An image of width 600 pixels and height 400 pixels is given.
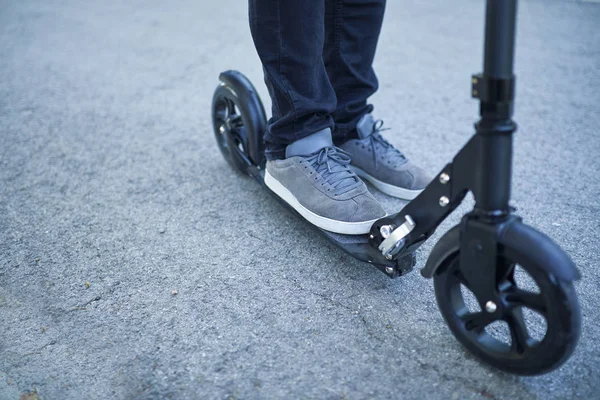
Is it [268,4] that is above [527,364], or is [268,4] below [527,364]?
above

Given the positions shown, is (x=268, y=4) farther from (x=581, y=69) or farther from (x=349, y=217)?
(x=581, y=69)

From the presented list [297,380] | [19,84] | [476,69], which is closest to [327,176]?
[297,380]

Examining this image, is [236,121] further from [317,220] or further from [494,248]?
[494,248]

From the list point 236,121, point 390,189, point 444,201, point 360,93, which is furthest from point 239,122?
point 444,201

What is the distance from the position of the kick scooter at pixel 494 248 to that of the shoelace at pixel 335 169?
0.22 metres

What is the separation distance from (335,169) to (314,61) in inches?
10.5

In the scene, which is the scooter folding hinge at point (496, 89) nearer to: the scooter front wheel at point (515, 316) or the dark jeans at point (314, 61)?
the scooter front wheel at point (515, 316)

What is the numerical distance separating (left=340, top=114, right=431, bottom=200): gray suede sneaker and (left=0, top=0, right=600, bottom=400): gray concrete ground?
0.15 meters

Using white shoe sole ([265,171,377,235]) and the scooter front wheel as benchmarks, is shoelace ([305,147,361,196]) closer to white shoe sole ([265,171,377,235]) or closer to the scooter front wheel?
white shoe sole ([265,171,377,235])

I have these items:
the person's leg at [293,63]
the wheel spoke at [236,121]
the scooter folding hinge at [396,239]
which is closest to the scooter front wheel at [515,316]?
the scooter folding hinge at [396,239]

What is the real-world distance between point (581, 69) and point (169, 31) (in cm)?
240

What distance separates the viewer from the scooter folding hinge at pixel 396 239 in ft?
3.93

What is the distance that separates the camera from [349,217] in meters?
1.38

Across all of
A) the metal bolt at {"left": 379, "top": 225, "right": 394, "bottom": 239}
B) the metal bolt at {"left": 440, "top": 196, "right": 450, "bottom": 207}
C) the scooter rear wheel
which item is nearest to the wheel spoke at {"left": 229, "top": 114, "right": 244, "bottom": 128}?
the scooter rear wheel
